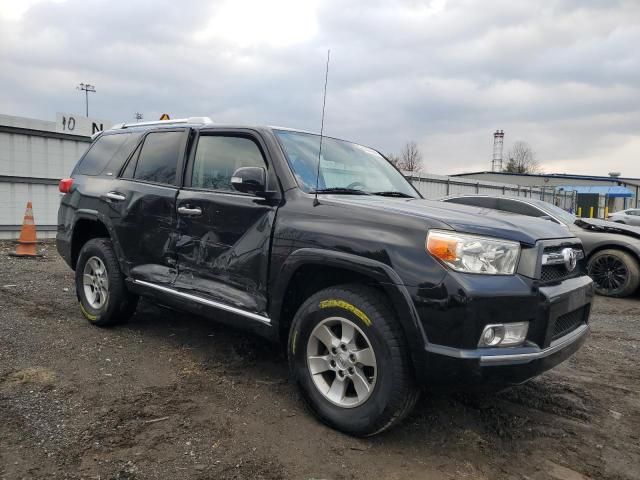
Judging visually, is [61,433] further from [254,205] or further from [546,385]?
[546,385]

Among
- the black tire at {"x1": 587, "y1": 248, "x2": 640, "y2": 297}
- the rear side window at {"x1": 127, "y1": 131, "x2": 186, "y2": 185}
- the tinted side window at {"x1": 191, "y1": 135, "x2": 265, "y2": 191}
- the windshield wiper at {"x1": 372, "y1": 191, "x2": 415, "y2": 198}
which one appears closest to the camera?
the tinted side window at {"x1": 191, "y1": 135, "x2": 265, "y2": 191}

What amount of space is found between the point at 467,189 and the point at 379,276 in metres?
23.5

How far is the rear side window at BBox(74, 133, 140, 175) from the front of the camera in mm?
4922

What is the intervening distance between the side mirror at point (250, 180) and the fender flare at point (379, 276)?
0.53 metres

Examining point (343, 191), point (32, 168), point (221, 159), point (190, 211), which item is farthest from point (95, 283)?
point (32, 168)

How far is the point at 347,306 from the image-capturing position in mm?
2957

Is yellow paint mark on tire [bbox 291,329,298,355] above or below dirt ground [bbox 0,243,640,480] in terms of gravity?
above

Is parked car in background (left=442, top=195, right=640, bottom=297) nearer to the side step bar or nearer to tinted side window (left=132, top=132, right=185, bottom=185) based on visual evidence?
tinted side window (left=132, top=132, right=185, bottom=185)

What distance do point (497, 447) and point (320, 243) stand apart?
5.18 feet

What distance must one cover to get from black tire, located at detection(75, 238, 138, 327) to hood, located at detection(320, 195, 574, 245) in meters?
2.38

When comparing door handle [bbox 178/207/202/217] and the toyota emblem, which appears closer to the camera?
the toyota emblem

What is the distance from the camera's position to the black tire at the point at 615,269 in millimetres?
7742

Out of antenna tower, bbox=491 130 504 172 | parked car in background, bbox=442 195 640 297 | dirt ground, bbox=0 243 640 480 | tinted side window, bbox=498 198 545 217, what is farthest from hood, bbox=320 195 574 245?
antenna tower, bbox=491 130 504 172

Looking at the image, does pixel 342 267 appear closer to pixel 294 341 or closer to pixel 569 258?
pixel 294 341
